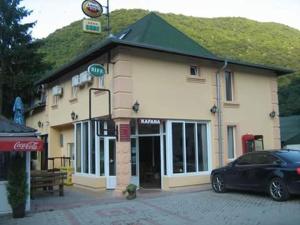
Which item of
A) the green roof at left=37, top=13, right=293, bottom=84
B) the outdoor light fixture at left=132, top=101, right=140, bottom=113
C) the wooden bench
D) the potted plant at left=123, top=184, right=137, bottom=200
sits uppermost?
the green roof at left=37, top=13, right=293, bottom=84

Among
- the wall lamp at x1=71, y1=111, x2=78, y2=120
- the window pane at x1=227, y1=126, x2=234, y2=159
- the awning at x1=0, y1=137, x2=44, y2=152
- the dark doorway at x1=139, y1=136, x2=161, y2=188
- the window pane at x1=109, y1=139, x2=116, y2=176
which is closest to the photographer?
the awning at x1=0, y1=137, x2=44, y2=152

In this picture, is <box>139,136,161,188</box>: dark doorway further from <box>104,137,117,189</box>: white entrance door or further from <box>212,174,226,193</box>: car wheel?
<box>212,174,226,193</box>: car wheel

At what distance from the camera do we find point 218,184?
15.8 meters

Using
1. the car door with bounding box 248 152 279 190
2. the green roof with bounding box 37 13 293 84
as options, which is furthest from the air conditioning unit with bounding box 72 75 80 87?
the car door with bounding box 248 152 279 190

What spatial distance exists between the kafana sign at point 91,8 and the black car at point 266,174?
27.9 feet

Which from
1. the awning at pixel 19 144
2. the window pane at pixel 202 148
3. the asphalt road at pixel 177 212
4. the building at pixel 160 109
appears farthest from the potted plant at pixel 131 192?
the window pane at pixel 202 148

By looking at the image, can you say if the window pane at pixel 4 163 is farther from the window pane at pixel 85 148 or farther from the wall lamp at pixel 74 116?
the wall lamp at pixel 74 116

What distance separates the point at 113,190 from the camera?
1736 cm

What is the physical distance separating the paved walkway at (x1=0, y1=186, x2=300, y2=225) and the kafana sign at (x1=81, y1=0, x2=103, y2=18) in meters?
8.09

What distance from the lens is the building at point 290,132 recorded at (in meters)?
25.5

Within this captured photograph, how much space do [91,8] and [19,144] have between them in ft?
28.4

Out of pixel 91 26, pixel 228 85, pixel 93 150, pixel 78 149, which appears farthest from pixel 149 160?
pixel 91 26

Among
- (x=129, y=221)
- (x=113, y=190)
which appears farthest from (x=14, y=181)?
(x=113, y=190)

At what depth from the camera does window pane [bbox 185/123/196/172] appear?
17672mm
